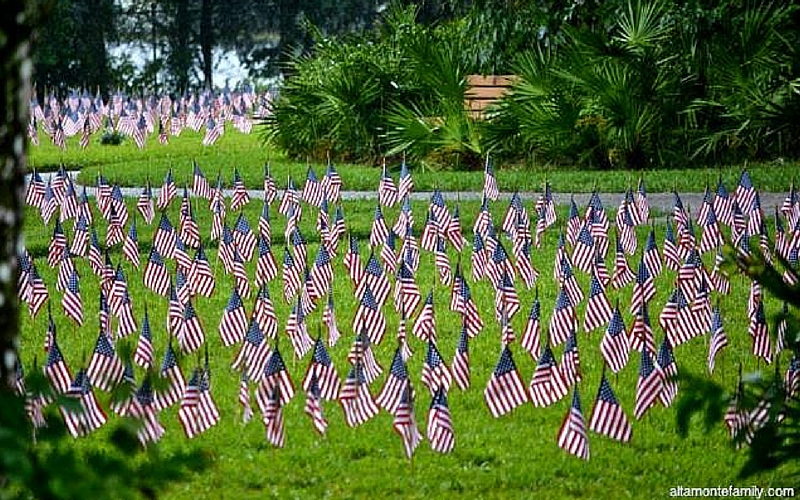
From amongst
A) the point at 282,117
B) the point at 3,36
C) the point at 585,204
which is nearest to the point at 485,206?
the point at 585,204

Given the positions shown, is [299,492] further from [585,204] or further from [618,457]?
[585,204]

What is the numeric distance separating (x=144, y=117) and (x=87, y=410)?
846 inches

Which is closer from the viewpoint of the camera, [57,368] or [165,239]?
[57,368]

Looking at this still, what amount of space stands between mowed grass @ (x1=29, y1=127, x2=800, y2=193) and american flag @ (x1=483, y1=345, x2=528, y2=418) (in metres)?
6.33

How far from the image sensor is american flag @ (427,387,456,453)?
667 centimetres

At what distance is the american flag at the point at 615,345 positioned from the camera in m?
8.12

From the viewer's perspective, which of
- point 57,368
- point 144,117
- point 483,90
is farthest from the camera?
point 144,117

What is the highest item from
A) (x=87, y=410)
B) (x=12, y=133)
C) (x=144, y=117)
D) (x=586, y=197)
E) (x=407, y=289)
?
(x=144, y=117)

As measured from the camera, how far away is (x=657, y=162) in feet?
61.9

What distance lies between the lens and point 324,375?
24.7 ft

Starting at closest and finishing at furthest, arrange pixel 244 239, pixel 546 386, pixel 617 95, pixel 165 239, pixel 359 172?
pixel 546 386 < pixel 165 239 < pixel 244 239 < pixel 617 95 < pixel 359 172

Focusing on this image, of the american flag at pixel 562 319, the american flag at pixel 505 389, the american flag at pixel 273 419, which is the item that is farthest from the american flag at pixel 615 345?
the american flag at pixel 273 419

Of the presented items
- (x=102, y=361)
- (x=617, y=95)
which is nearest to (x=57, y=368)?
(x=102, y=361)

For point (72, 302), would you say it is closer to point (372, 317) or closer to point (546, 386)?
point (372, 317)
